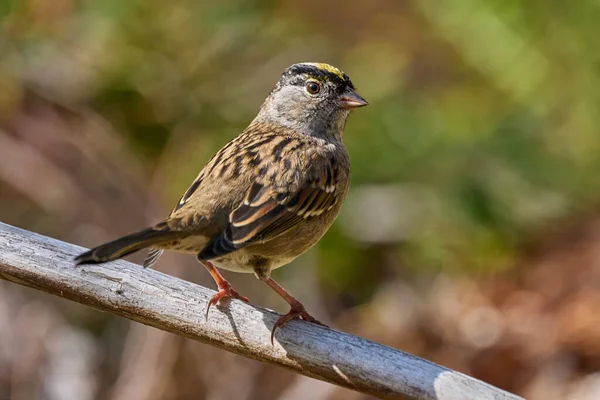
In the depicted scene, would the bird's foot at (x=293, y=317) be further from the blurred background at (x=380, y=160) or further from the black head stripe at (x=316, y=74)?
the blurred background at (x=380, y=160)

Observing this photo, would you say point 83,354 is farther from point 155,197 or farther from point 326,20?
point 326,20

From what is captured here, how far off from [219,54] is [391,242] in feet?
5.33

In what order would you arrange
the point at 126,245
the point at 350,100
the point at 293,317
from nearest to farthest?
the point at 126,245
the point at 293,317
the point at 350,100

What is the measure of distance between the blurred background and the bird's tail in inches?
95.8

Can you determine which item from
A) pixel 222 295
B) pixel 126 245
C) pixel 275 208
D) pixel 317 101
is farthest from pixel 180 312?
pixel 317 101

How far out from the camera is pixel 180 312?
3.10m

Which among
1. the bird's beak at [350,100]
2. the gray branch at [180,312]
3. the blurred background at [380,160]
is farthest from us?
the blurred background at [380,160]

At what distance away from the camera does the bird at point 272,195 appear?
3.21 metres

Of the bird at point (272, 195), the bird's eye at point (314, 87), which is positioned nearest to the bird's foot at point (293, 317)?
the bird at point (272, 195)

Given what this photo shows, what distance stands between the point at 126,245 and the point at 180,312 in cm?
36

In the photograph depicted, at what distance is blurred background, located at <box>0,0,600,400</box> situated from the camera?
5.70 meters

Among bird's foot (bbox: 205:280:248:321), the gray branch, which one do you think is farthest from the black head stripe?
the gray branch

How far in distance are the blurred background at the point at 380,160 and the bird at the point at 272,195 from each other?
175cm

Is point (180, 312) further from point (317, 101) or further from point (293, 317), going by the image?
point (317, 101)
